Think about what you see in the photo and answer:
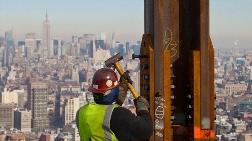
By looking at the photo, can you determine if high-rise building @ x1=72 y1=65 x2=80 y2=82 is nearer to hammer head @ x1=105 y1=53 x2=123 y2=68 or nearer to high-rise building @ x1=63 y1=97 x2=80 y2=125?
high-rise building @ x1=63 y1=97 x2=80 y2=125

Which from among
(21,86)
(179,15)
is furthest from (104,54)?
(179,15)

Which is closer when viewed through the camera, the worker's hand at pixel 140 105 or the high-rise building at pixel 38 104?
the worker's hand at pixel 140 105

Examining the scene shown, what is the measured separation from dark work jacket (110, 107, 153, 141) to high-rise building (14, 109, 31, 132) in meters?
92.0

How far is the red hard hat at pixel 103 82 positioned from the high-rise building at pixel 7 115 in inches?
3697

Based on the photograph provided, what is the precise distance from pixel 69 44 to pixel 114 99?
585ft

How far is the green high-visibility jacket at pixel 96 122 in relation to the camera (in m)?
2.77

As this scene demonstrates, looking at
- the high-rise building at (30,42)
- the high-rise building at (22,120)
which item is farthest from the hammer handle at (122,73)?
the high-rise building at (30,42)

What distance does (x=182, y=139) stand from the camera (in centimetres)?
391

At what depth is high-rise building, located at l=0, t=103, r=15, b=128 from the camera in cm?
9581

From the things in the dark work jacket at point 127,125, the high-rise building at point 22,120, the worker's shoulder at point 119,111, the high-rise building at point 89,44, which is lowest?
the high-rise building at point 22,120

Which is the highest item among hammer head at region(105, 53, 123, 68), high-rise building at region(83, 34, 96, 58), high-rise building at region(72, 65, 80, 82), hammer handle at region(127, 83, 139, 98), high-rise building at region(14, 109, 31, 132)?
hammer head at region(105, 53, 123, 68)

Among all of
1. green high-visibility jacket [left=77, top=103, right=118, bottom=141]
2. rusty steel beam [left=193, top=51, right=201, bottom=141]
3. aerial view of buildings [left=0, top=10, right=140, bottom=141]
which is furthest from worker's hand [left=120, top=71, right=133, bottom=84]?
aerial view of buildings [left=0, top=10, right=140, bottom=141]

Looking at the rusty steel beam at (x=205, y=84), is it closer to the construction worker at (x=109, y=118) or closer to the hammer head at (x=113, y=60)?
the hammer head at (x=113, y=60)

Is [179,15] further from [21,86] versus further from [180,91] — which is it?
[21,86]
